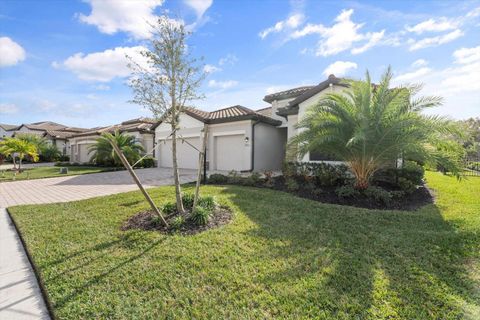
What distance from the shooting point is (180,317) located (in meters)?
2.88

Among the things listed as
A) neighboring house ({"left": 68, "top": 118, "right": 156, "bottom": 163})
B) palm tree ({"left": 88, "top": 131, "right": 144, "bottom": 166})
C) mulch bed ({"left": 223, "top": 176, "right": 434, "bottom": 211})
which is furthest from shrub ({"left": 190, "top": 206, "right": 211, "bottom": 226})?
neighboring house ({"left": 68, "top": 118, "right": 156, "bottom": 163})

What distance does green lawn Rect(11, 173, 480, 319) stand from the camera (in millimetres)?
3047

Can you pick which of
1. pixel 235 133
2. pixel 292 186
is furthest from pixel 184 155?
pixel 292 186

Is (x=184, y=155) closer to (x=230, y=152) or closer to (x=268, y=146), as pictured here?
(x=230, y=152)

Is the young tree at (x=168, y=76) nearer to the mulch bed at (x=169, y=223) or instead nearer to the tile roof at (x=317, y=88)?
the mulch bed at (x=169, y=223)

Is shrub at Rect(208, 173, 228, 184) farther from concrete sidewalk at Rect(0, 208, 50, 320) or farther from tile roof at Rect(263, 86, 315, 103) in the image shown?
tile roof at Rect(263, 86, 315, 103)

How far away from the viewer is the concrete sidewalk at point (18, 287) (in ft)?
9.93

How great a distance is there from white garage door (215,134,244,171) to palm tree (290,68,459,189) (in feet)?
27.3

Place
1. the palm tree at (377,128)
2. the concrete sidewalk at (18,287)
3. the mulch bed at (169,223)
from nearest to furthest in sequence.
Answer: the concrete sidewalk at (18,287)
the mulch bed at (169,223)
the palm tree at (377,128)

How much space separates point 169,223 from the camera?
573 centimetres

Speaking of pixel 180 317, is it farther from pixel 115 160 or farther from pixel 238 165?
pixel 115 160

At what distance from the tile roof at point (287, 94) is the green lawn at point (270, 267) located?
13.0 meters

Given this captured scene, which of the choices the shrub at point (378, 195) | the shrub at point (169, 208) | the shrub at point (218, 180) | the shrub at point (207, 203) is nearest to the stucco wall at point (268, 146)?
the shrub at point (218, 180)

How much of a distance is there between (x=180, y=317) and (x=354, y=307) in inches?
87.2
